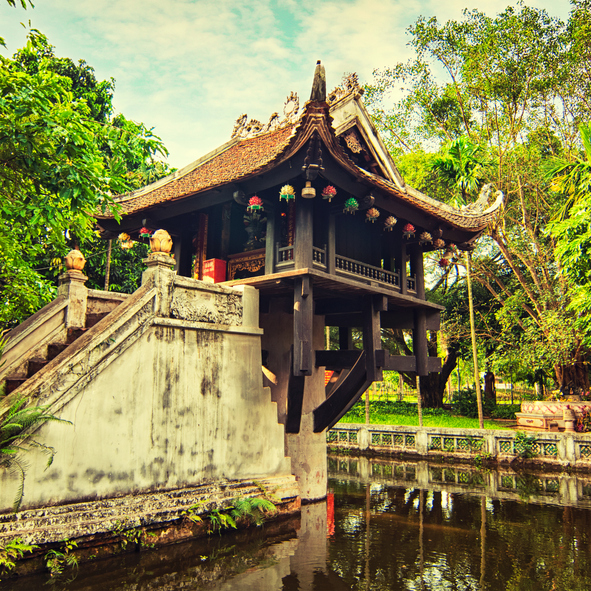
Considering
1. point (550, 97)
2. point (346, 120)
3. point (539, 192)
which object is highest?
point (550, 97)

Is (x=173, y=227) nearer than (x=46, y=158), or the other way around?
(x=46, y=158)

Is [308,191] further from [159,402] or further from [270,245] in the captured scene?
[159,402]

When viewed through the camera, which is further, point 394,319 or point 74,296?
point 394,319

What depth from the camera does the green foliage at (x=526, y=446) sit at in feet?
46.4

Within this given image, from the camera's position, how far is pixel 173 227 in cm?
1041

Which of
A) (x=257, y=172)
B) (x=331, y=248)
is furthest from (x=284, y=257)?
(x=257, y=172)

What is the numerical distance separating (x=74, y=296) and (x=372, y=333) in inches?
200

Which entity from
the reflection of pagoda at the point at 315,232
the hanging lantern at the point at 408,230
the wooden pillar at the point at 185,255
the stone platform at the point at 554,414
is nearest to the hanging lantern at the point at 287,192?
the reflection of pagoda at the point at 315,232

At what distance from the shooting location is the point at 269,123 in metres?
10.8

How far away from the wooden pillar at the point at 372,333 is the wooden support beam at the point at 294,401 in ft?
4.04

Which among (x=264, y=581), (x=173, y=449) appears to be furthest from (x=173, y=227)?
(x=264, y=581)

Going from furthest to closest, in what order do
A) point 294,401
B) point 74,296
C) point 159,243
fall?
point 294,401 < point 74,296 < point 159,243

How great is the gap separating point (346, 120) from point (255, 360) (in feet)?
16.2

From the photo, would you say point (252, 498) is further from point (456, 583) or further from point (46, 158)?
point (46, 158)
